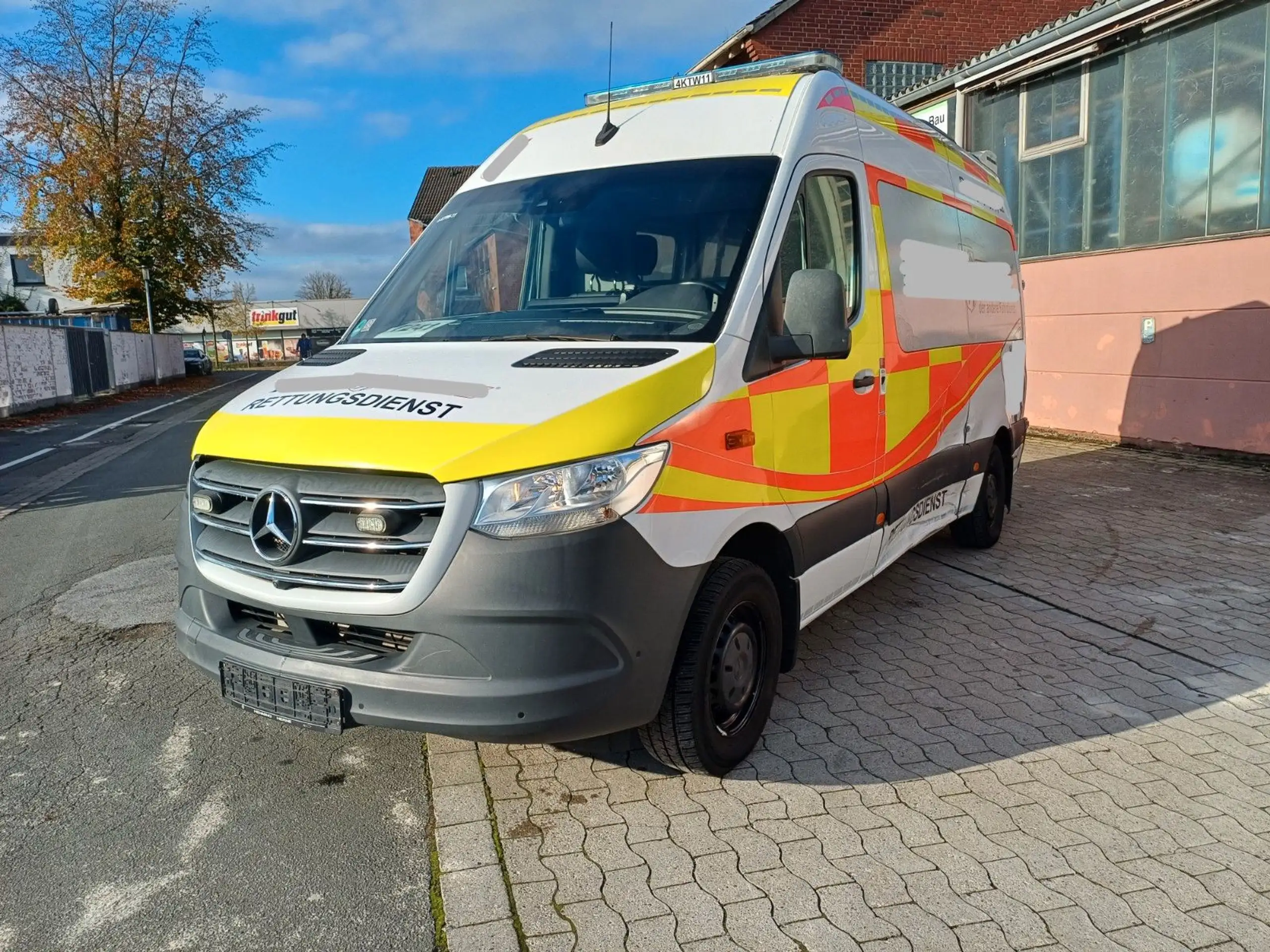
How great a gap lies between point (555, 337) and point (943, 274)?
2.82 m

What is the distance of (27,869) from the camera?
3.04 metres

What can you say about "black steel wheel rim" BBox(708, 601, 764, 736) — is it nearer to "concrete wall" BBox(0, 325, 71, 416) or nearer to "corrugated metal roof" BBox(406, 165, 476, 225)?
"concrete wall" BBox(0, 325, 71, 416)

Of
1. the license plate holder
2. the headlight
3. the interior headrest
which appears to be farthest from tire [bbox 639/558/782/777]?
the interior headrest

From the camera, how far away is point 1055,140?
12.0 m

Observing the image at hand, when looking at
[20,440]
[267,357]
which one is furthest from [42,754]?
[267,357]

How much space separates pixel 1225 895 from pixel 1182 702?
158 cm

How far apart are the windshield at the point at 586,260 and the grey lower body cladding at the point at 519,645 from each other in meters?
0.96

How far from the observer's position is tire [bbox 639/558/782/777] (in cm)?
324

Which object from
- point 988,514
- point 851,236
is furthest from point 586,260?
point 988,514

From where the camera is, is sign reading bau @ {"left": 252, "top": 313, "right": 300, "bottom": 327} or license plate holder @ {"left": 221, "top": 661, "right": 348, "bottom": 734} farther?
sign reading bau @ {"left": 252, "top": 313, "right": 300, "bottom": 327}

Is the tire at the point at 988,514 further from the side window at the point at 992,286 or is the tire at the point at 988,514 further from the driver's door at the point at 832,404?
the driver's door at the point at 832,404

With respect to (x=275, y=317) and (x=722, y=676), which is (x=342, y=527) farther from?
(x=275, y=317)

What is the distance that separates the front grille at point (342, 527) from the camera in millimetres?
2861

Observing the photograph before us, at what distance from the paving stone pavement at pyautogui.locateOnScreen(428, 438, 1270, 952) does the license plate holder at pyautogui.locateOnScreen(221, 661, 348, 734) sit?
0.58m
